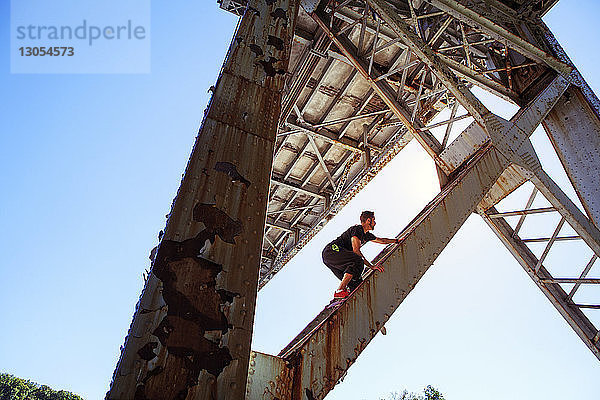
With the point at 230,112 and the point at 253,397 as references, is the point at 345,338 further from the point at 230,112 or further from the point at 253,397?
the point at 230,112

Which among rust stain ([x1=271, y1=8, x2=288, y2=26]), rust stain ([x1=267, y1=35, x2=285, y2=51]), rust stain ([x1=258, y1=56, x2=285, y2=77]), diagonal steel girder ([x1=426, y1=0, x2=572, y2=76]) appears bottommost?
rust stain ([x1=258, y1=56, x2=285, y2=77])

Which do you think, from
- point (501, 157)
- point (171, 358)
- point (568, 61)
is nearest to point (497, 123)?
point (501, 157)

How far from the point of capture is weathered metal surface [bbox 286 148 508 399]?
183 centimetres

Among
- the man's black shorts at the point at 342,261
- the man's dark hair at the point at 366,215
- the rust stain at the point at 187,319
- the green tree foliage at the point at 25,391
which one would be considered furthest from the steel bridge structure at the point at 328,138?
the green tree foliage at the point at 25,391

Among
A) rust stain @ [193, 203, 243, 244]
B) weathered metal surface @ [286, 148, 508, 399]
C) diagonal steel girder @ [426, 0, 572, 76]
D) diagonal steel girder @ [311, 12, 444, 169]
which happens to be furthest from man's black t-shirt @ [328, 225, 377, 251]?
rust stain @ [193, 203, 243, 244]

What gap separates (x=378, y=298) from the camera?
2.22 m

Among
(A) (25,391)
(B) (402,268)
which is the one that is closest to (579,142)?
(B) (402,268)

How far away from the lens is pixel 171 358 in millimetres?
1313

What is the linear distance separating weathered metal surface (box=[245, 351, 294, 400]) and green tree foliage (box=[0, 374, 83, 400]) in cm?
5135

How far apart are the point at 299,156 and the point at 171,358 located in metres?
9.49

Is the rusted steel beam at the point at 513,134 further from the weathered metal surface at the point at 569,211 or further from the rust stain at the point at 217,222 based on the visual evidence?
the rust stain at the point at 217,222

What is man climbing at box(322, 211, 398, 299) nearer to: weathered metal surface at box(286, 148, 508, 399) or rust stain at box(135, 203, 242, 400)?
weathered metal surface at box(286, 148, 508, 399)

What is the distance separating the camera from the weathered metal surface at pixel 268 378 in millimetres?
1639

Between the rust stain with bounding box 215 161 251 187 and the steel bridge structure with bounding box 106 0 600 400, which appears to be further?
the rust stain with bounding box 215 161 251 187
